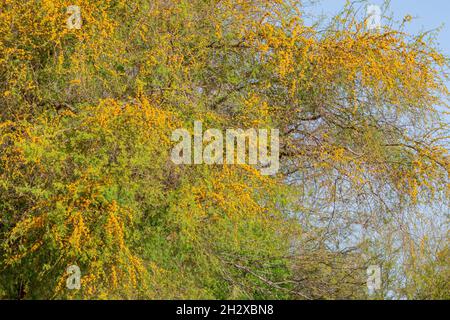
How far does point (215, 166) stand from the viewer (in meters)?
9.21

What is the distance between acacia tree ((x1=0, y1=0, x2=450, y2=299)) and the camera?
327 inches

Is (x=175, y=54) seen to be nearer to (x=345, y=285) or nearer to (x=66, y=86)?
(x=66, y=86)

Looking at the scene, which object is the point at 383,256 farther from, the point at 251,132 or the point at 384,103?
the point at 251,132

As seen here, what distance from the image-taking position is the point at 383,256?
1201 cm

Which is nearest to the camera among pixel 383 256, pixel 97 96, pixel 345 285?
pixel 97 96

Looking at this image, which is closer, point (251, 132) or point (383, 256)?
point (251, 132)

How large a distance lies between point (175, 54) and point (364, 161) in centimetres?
262

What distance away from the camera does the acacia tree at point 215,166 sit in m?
8.30

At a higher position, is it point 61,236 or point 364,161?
point 364,161
